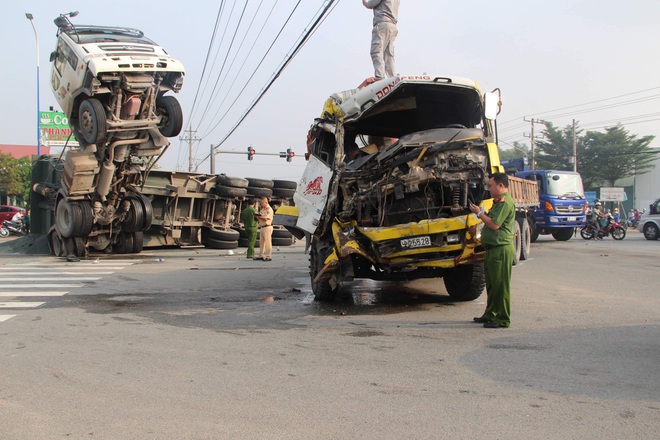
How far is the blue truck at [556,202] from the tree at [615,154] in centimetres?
3530

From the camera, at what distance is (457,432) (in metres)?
3.36

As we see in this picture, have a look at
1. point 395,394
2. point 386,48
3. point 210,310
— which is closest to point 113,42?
point 386,48

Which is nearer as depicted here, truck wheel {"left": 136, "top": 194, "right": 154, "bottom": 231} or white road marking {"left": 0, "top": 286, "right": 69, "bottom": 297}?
white road marking {"left": 0, "top": 286, "right": 69, "bottom": 297}

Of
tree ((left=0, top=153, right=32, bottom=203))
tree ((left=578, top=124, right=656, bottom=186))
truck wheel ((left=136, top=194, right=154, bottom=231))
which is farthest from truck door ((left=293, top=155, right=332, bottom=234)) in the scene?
tree ((left=578, top=124, right=656, bottom=186))

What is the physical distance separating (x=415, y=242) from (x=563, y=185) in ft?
51.1

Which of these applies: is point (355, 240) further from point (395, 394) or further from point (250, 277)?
point (250, 277)

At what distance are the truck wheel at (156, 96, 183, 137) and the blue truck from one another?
37.2 ft

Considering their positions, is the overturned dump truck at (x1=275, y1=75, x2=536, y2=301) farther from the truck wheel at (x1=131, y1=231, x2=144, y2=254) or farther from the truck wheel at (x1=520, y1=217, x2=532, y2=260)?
the truck wheel at (x1=131, y1=231, x2=144, y2=254)

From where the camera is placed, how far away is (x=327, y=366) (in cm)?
478

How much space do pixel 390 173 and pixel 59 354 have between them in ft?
13.3

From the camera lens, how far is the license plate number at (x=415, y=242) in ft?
21.9

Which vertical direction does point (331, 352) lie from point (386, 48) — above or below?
below

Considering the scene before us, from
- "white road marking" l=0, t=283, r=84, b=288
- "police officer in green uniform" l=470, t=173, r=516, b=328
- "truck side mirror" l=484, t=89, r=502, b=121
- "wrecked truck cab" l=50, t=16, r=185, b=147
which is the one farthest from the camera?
"wrecked truck cab" l=50, t=16, r=185, b=147

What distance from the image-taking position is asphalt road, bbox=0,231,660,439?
3.51 meters
